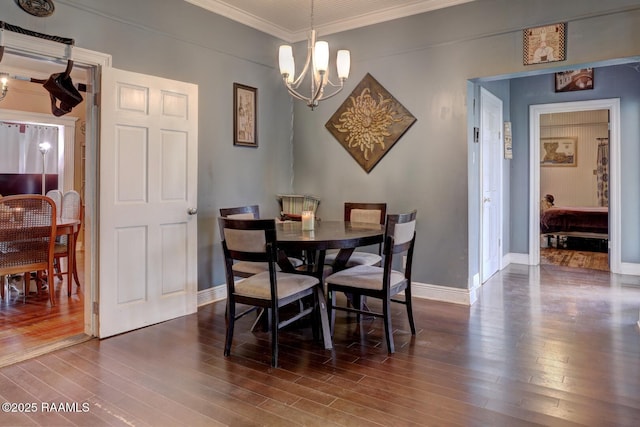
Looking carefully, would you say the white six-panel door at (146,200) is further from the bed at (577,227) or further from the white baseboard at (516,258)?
the bed at (577,227)

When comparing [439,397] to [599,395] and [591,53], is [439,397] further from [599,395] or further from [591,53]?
[591,53]

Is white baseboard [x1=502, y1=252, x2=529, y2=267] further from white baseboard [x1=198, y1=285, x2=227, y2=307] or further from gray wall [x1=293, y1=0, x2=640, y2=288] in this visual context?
white baseboard [x1=198, y1=285, x2=227, y2=307]

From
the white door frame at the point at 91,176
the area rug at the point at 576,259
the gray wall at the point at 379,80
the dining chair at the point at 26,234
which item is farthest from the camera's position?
the area rug at the point at 576,259

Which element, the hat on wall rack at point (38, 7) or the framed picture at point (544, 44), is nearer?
the hat on wall rack at point (38, 7)

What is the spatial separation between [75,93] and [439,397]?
10.4ft

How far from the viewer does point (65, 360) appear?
105 inches

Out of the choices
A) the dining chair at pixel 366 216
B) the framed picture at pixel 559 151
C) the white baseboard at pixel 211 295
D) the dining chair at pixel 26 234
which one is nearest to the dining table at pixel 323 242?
the dining chair at pixel 366 216

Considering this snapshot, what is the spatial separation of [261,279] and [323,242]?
1.59 ft

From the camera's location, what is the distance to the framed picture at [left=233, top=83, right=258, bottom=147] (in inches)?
165

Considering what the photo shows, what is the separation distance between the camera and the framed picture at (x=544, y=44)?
335 centimetres

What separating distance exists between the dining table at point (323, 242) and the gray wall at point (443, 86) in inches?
37.1

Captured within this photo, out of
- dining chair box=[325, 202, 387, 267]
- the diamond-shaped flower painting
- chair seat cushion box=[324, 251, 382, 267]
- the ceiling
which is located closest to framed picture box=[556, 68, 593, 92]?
the ceiling

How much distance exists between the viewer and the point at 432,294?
4.07 meters

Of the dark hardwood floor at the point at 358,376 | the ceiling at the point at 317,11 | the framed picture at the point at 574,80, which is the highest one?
the ceiling at the point at 317,11
